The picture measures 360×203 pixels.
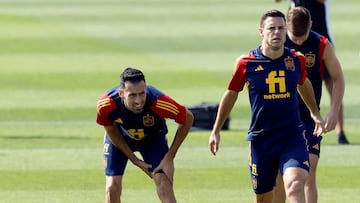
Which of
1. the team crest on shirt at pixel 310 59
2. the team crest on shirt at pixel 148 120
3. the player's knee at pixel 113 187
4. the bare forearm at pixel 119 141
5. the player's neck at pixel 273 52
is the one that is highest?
the player's neck at pixel 273 52

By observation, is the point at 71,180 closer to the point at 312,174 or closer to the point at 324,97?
the point at 312,174

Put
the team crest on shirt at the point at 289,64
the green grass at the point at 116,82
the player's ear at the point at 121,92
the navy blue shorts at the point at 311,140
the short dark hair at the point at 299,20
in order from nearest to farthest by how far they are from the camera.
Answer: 1. the team crest on shirt at the point at 289,64
2. the player's ear at the point at 121,92
3. the short dark hair at the point at 299,20
4. the navy blue shorts at the point at 311,140
5. the green grass at the point at 116,82

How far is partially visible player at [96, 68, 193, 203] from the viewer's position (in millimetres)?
9897

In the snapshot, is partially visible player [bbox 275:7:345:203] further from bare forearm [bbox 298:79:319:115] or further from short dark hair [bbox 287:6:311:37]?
bare forearm [bbox 298:79:319:115]

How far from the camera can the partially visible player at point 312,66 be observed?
10.4 meters

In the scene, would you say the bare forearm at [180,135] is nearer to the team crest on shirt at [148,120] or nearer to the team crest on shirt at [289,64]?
the team crest on shirt at [148,120]

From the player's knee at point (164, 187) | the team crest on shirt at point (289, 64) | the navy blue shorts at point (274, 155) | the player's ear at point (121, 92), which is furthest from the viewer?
the player's knee at point (164, 187)

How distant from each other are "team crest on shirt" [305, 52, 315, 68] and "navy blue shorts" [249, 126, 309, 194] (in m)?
0.85

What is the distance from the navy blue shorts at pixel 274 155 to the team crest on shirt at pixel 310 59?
85 cm

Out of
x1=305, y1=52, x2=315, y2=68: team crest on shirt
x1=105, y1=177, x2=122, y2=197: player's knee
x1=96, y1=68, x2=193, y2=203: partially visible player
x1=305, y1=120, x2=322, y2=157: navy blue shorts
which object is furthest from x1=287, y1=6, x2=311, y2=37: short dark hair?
x1=105, y1=177, x2=122, y2=197: player's knee

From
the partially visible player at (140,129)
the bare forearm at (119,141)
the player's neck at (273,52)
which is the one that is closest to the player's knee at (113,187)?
the partially visible player at (140,129)

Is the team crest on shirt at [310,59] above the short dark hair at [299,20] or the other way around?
the other way around

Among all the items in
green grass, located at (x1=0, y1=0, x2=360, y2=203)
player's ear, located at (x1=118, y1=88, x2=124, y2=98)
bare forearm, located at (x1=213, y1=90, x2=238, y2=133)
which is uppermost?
player's ear, located at (x1=118, y1=88, x2=124, y2=98)

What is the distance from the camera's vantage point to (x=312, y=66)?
10.6 meters
